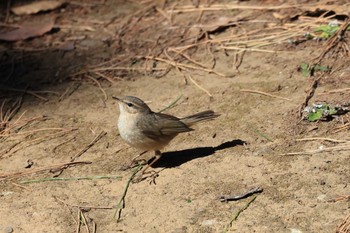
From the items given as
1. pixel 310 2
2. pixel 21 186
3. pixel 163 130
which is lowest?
pixel 21 186

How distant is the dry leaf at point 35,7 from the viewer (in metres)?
9.27

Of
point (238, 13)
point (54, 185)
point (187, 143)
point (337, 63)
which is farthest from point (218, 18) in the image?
point (54, 185)

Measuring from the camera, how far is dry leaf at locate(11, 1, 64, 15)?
927 centimetres

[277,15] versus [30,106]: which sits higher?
[277,15]

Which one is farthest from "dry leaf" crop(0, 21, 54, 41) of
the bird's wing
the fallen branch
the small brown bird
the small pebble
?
the fallen branch

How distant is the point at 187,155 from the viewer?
20.0 feet

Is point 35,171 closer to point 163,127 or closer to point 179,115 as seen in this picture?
point 163,127

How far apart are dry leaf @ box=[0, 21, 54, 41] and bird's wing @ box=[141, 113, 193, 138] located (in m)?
3.32

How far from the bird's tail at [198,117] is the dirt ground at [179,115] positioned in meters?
0.19

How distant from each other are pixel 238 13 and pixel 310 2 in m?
0.91

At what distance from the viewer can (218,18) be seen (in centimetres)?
842

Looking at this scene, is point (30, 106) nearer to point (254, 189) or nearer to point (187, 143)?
point (187, 143)

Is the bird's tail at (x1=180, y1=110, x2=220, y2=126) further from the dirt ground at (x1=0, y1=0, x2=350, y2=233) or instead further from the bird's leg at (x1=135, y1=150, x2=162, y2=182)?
the bird's leg at (x1=135, y1=150, x2=162, y2=182)

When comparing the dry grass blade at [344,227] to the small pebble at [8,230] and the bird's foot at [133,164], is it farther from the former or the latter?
the small pebble at [8,230]
